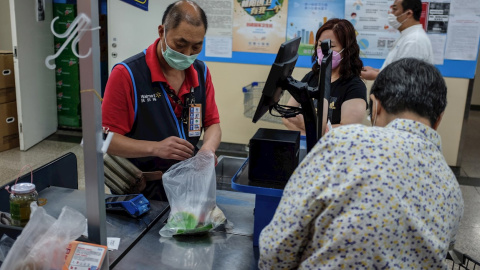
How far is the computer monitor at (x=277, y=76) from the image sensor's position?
1.30 meters

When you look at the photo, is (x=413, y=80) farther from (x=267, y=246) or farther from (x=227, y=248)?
(x=227, y=248)

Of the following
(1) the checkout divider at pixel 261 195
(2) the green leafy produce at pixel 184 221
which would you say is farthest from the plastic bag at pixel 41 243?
(1) the checkout divider at pixel 261 195

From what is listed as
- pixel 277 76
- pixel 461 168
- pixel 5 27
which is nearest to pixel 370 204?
pixel 277 76

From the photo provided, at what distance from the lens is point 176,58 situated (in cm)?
187

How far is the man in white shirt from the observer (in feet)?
11.7

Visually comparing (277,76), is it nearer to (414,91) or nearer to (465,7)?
(414,91)

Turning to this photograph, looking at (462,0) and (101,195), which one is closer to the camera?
(101,195)

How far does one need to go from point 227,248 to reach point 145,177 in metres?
0.63

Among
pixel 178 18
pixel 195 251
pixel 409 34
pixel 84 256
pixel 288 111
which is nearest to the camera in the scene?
pixel 84 256

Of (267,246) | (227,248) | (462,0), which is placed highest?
(462,0)

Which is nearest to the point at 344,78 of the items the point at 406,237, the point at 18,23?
the point at 406,237

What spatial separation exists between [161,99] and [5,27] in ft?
15.9

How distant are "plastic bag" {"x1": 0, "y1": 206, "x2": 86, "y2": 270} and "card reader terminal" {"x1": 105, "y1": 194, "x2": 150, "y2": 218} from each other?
Answer: 1.55ft

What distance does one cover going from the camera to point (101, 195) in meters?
1.12
